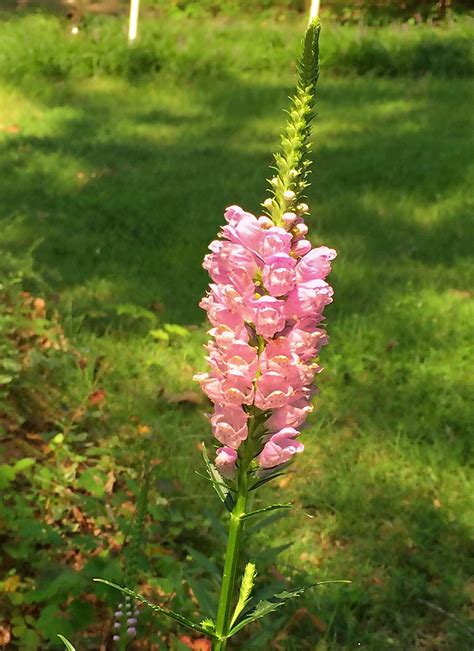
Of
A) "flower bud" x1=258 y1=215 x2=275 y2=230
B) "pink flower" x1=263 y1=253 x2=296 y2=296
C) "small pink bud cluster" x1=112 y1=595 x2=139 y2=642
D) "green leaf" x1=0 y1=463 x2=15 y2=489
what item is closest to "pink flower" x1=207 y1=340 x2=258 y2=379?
"pink flower" x1=263 y1=253 x2=296 y2=296

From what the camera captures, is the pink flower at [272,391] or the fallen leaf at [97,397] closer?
the pink flower at [272,391]

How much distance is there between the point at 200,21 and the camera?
1584cm

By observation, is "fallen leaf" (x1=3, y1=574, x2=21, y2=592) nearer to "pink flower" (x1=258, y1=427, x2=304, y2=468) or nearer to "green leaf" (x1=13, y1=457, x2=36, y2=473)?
"green leaf" (x1=13, y1=457, x2=36, y2=473)

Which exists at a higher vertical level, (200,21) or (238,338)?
(238,338)

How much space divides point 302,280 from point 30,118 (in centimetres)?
848

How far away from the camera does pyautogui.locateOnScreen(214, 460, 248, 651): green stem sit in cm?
153

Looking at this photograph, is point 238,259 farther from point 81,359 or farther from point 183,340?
point 183,340

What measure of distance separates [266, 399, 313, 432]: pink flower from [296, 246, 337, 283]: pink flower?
0.75 feet

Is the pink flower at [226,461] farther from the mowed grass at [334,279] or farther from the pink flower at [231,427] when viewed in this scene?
the mowed grass at [334,279]

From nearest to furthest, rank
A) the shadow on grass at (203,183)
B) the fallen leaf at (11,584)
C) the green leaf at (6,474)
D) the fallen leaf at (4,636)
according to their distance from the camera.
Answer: the fallen leaf at (4,636), the fallen leaf at (11,584), the green leaf at (6,474), the shadow on grass at (203,183)

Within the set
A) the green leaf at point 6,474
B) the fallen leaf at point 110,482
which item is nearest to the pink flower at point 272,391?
the green leaf at point 6,474

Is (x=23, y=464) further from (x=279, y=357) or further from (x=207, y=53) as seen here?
(x=207, y=53)

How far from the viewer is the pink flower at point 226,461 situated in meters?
1.56

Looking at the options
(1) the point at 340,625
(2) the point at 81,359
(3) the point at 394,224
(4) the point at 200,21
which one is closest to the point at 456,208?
(3) the point at 394,224
